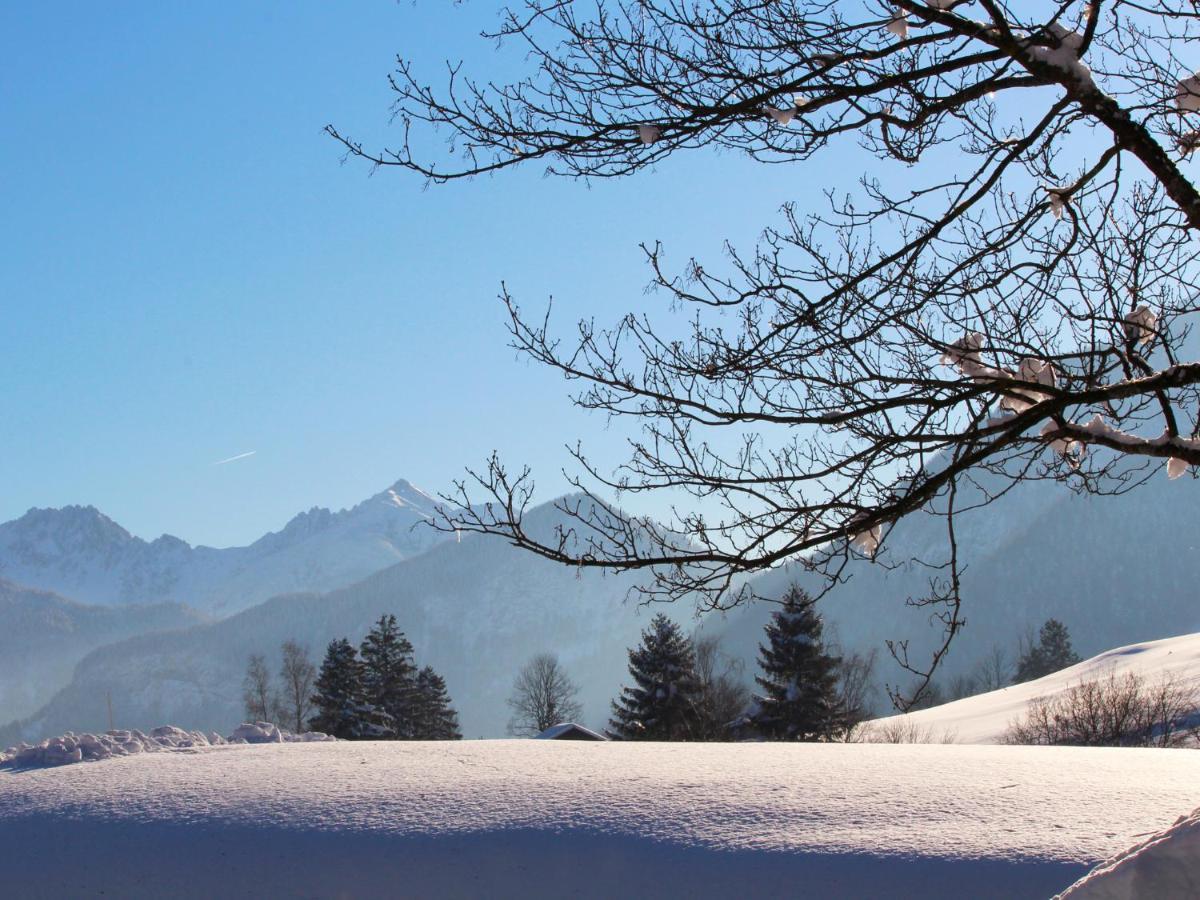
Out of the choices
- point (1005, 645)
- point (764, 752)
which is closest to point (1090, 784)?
point (764, 752)

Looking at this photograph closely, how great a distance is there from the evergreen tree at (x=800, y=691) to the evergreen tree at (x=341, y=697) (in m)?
14.2

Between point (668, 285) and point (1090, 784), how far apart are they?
13.1 feet

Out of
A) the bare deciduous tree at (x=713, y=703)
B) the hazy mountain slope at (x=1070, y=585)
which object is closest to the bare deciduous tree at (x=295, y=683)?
the bare deciduous tree at (x=713, y=703)

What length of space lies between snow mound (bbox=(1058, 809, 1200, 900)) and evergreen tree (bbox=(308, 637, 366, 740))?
36.4m

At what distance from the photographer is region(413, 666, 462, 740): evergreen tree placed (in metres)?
43.0

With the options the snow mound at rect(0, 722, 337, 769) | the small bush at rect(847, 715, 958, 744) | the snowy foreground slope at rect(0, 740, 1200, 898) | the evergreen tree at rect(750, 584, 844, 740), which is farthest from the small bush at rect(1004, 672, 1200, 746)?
the snow mound at rect(0, 722, 337, 769)

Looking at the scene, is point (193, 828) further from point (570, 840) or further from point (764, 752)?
point (764, 752)

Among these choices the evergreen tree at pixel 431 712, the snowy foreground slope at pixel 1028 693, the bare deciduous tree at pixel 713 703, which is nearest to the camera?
the snowy foreground slope at pixel 1028 693

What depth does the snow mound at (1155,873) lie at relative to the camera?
9.79ft

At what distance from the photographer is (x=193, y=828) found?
6.30 metres

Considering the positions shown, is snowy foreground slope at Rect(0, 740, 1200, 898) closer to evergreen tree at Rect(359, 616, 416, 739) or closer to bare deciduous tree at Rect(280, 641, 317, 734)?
evergreen tree at Rect(359, 616, 416, 739)

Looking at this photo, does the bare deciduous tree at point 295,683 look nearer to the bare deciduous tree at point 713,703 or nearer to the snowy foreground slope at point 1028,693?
the bare deciduous tree at point 713,703

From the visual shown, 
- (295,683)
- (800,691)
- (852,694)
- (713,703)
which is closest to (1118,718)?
(800,691)

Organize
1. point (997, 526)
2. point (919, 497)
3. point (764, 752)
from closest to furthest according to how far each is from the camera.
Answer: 1. point (919, 497)
2. point (764, 752)
3. point (997, 526)
